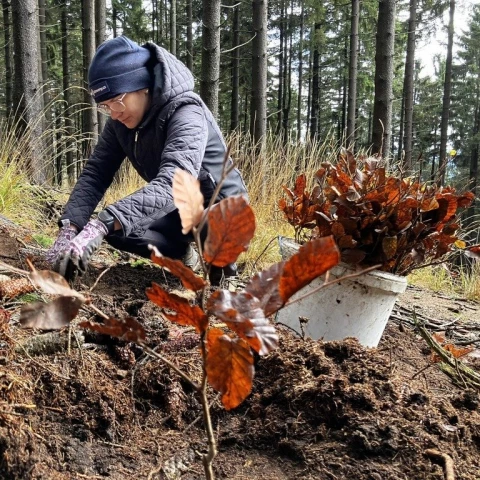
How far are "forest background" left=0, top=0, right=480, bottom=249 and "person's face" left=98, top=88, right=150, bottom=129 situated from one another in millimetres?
513

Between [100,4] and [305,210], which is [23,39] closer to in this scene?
[305,210]

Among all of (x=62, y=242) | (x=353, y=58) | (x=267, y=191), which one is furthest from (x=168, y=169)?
(x=353, y=58)

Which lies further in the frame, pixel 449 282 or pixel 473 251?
pixel 449 282

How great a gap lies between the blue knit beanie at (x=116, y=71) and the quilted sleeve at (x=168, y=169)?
0.86 ft

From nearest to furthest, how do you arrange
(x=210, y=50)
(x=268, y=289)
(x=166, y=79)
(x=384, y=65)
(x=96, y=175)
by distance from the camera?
1. (x=268, y=289)
2. (x=166, y=79)
3. (x=96, y=175)
4. (x=210, y=50)
5. (x=384, y=65)

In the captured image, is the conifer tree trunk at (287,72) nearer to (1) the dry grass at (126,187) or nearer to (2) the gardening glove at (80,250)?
(1) the dry grass at (126,187)

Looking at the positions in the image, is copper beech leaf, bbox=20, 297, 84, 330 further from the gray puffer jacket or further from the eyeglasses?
the eyeglasses

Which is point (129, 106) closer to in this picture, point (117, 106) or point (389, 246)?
point (117, 106)

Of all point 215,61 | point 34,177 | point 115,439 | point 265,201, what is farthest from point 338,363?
point 215,61

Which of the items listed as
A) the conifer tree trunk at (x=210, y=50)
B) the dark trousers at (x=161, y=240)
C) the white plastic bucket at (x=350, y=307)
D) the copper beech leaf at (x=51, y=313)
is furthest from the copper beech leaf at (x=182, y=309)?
the conifer tree trunk at (x=210, y=50)

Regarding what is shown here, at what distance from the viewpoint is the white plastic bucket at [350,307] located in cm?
189

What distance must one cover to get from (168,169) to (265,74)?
5.75m

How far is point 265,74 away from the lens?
7.45 m

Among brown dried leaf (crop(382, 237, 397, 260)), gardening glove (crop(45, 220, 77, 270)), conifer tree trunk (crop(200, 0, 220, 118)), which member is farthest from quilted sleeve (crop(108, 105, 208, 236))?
conifer tree trunk (crop(200, 0, 220, 118))
